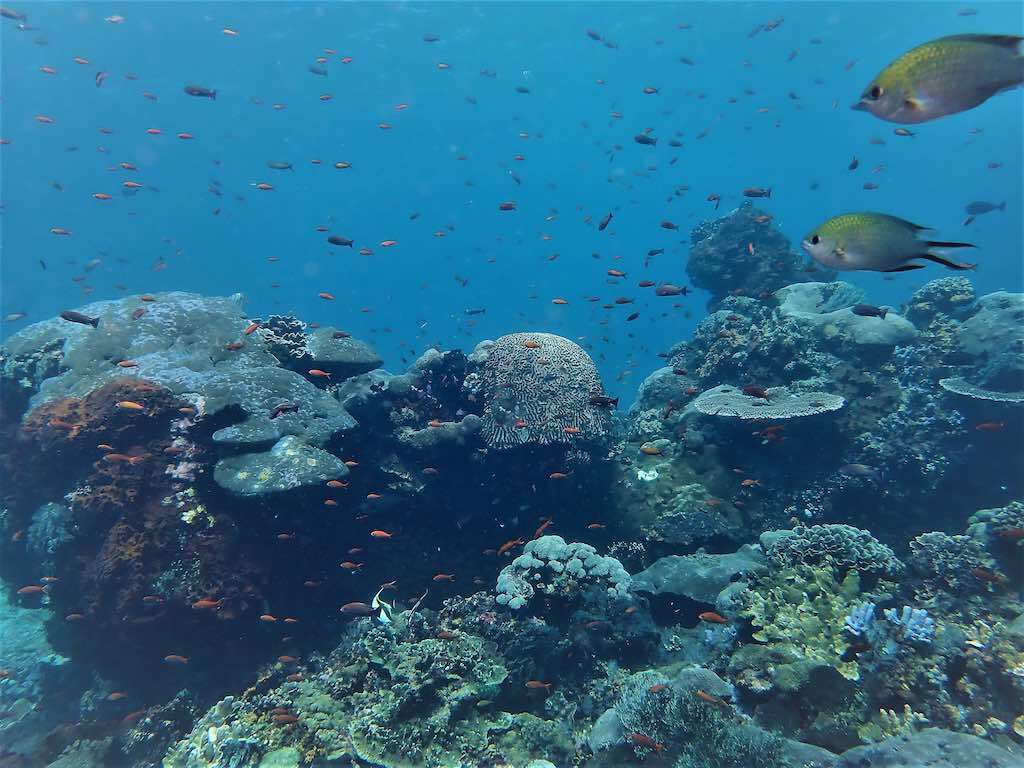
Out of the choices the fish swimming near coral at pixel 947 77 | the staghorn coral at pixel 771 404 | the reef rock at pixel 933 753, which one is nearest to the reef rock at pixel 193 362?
the staghorn coral at pixel 771 404

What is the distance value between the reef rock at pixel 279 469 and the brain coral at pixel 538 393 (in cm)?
290

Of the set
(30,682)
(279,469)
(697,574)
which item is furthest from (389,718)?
(30,682)

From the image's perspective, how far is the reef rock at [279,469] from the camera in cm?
709

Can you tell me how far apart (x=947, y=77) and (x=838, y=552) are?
578cm

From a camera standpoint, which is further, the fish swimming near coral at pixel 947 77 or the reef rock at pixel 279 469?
the reef rock at pixel 279 469

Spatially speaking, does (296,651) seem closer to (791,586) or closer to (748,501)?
(791,586)

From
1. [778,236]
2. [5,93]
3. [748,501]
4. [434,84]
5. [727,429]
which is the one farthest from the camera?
[434,84]

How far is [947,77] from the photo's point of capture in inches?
106

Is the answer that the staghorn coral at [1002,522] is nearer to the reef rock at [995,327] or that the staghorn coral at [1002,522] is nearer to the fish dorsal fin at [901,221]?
the reef rock at [995,327]

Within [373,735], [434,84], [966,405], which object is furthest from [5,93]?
[966,405]

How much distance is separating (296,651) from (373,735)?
295cm

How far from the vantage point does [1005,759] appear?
4.00 m

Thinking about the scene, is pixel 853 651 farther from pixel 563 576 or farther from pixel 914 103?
pixel 914 103

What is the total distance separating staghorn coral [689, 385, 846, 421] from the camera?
9.36 m
